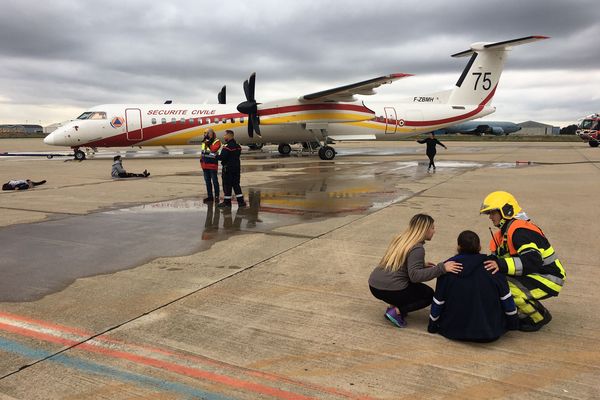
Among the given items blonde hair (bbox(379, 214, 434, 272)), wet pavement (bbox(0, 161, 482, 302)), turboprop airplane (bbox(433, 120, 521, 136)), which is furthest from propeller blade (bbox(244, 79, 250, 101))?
turboprop airplane (bbox(433, 120, 521, 136))

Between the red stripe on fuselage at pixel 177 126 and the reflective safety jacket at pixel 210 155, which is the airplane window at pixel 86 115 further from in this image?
the reflective safety jacket at pixel 210 155

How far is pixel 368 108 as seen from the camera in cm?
2658

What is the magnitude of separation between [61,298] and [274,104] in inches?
840

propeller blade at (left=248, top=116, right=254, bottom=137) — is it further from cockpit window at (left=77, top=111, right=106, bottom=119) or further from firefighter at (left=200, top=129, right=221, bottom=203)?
firefighter at (left=200, top=129, right=221, bottom=203)

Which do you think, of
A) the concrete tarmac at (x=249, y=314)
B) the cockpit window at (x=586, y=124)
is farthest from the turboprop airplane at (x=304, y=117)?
the cockpit window at (x=586, y=124)

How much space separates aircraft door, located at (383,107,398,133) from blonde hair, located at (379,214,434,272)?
23.8 meters

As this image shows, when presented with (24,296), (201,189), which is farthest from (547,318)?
(201,189)

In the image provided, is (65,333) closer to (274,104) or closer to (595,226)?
(595,226)

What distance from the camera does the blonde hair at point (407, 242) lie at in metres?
4.06

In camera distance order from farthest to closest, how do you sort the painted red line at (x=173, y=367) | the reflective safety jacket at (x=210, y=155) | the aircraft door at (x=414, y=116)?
the aircraft door at (x=414, y=116), the reflective safety jacket at (x=210, y=155), the painted red line at (x=173, y=367)

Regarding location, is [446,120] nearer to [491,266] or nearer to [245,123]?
[245,123]

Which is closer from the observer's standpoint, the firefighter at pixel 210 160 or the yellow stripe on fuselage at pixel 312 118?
the firefighter at pixel 210 160

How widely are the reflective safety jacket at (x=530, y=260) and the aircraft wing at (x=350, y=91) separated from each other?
58.6 ft

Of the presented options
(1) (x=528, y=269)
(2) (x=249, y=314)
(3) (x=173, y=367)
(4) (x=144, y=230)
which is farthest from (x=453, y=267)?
(4) (x=144, y=230)
